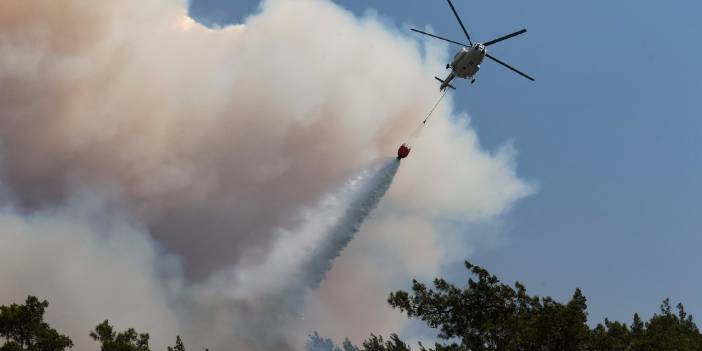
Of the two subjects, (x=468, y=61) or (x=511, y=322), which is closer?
(x=511, y=322)

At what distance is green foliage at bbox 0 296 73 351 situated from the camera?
47281 millimetres

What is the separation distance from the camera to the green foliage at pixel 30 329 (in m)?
47.3

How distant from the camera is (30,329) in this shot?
48.1 meters

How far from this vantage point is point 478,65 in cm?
7794

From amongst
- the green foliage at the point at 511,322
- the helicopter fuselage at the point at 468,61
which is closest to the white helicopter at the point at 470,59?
the helicopter fuselage at the point at 468,61

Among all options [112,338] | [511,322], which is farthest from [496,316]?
[112,338]

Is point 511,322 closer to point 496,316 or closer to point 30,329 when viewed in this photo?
point 496,316

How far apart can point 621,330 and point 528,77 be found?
32.8 meters

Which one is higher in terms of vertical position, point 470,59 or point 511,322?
point 470,59

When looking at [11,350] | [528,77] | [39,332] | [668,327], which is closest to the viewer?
[11,350]

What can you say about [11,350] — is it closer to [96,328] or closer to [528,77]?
[96,328]

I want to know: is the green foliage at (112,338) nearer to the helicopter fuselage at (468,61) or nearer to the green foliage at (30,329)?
the green foliage at (30,329)

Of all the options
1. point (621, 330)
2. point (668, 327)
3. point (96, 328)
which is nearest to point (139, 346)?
point (96, 328)

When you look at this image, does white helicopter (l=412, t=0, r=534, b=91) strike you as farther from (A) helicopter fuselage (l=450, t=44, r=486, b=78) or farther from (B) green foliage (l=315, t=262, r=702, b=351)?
(B) green foliage (l=315, t=262, r=702, b=351)
